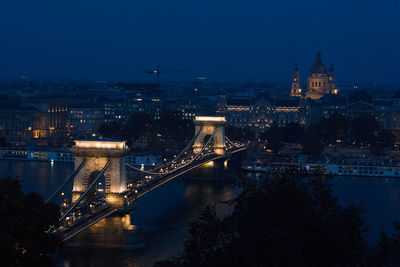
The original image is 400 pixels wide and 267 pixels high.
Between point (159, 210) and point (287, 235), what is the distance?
1039 centimetres

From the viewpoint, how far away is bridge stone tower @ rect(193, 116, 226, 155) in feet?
94.1

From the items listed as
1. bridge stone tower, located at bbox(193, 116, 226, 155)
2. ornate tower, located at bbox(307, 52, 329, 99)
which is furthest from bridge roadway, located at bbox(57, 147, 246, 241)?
→ ornate tower, located at bbox(307, 52, 329, 99)

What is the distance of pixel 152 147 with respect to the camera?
1315 inches

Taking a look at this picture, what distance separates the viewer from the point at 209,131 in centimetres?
2905

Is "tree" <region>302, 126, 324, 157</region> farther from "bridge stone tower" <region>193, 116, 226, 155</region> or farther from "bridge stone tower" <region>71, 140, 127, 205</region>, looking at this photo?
"bridge stone tower" <region>71, 140, 127, 205</region>

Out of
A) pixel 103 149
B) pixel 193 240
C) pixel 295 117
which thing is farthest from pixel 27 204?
pixel 295 117

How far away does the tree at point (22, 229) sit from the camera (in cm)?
1006

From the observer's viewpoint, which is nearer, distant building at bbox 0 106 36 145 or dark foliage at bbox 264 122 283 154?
dark foliage at bbox 264 122 283 154

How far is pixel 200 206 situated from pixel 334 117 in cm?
2038

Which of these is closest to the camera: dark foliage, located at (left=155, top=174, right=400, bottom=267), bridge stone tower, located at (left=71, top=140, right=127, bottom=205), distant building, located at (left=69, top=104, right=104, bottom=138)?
dark foliage, located at (left=155, top=174, right=400, bottom=267)

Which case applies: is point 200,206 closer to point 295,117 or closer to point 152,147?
point 152,147

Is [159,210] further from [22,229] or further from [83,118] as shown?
[83,118]

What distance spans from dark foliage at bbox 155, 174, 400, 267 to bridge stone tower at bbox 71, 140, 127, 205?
6.58m

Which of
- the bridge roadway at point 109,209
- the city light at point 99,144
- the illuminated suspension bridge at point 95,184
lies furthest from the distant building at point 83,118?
the city light at point 99,144
